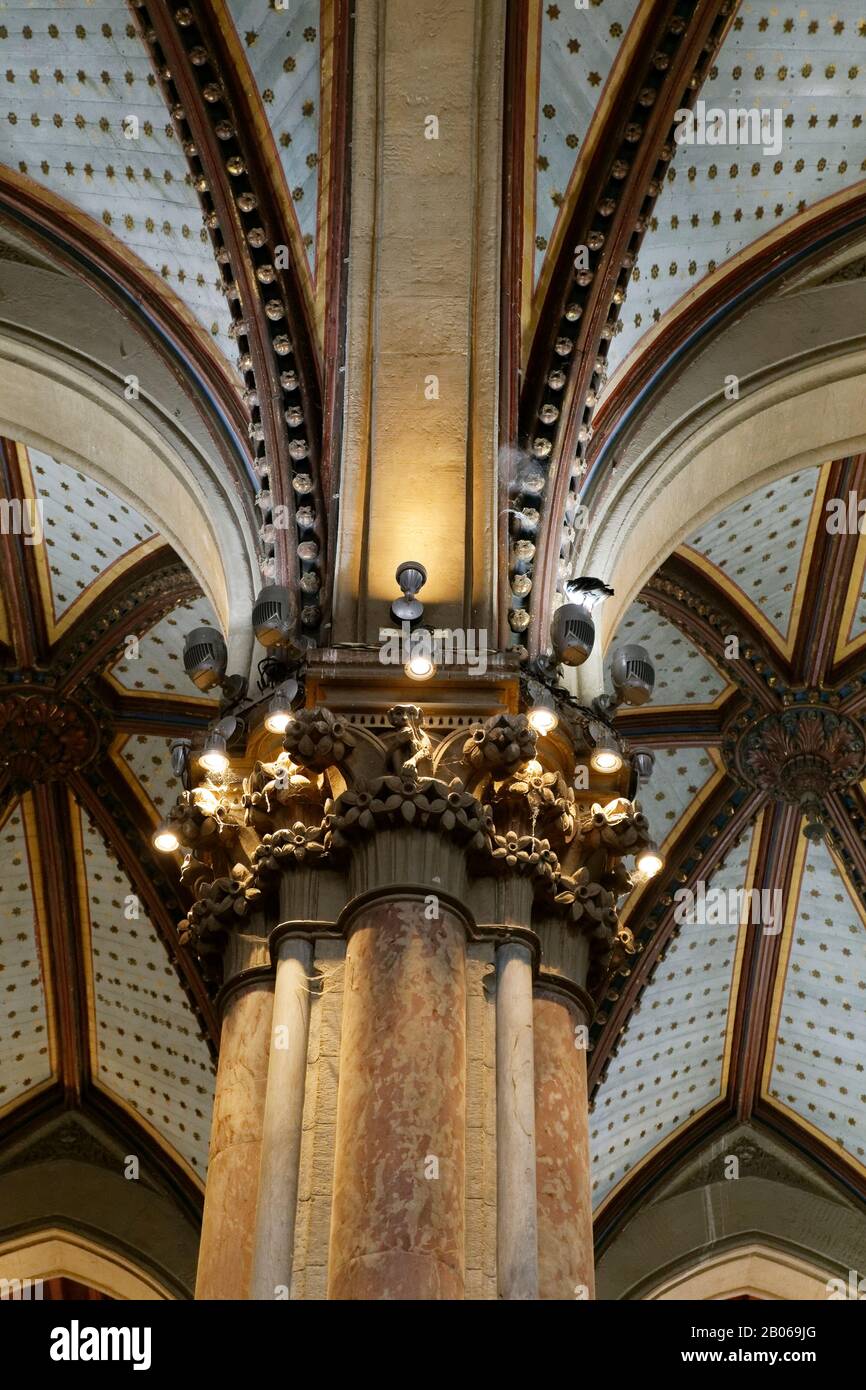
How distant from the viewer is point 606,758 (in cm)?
625

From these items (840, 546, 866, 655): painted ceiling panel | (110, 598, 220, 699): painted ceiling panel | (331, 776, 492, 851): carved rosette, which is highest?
(840, 546, 866, 655): painted ceiling panel

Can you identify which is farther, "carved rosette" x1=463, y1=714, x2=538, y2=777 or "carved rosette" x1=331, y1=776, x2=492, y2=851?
"carved rosette" x1=463, y1=714, x2=538, y2=777

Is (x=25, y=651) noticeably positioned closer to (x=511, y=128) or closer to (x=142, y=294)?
(x=142, y=294)

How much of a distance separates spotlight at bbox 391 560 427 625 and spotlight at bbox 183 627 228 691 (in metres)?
0.56

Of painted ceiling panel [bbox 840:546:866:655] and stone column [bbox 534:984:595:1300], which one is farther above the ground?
painted ceiling panel [bbox 840:546:866:655]

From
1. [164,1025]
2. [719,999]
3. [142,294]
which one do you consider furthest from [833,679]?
[142,294]

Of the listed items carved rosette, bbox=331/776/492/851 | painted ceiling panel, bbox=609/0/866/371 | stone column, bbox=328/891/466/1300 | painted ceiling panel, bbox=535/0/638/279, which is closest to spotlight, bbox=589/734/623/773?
carved rosette, bbox=331/776/492/851

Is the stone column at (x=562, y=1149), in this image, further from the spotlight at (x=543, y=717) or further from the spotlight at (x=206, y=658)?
the spotlight at (x=206, y=658)

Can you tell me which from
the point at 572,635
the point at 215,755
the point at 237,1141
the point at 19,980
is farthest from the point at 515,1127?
the point at 19,980

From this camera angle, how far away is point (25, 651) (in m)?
11.0

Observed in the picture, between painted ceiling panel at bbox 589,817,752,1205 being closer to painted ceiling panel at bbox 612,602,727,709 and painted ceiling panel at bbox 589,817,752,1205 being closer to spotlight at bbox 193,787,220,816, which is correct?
painted ceiling panel at bbox 612,602,727,709

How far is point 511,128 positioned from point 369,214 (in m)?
0.61

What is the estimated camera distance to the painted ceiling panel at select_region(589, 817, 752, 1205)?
11852 millimetres
